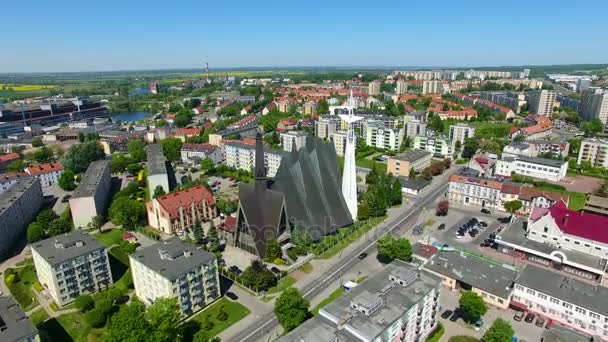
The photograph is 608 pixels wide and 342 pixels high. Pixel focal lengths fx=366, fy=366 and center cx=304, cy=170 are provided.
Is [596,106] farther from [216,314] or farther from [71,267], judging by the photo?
[71,267]

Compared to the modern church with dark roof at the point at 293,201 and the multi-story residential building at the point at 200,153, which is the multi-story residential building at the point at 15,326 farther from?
the multi-story residential building at the point at 200,153

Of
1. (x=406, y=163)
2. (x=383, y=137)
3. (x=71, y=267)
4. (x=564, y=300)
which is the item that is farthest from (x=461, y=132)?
(x=71, y=267)

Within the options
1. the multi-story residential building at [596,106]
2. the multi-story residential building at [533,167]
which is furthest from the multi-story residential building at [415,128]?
the multi-story residential building at [596,106]

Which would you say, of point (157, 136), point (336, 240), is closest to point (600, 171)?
point (336, 240)

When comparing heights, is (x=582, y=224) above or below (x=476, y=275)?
above

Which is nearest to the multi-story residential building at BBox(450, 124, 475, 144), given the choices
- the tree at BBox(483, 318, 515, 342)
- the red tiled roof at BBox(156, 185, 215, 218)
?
the red tiled roof at BBox(156, 185, 215, 218)

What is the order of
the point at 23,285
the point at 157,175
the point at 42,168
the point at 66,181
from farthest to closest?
the point at 42,168
the point at 66,181
the point at 157,175
the point at 23,285
